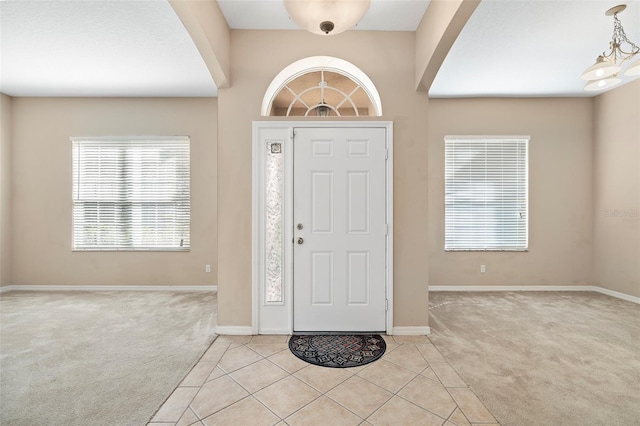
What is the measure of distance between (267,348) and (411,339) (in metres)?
1.47

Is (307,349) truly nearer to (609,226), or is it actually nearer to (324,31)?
(324,31)

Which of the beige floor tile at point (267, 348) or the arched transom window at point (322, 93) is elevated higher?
the arched transom window at point (322, 93)

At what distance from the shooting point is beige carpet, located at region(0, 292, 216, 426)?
1851 millimetres

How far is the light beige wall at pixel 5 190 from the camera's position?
4430 mm

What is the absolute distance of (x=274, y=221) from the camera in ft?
9.74

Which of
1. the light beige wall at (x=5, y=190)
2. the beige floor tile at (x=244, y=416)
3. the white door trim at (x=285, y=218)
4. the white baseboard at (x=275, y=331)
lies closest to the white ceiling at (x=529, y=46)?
the white door trim at (x=285, y=218)

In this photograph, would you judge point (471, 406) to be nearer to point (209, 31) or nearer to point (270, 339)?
point (270, 339)

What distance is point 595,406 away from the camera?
1.87 m

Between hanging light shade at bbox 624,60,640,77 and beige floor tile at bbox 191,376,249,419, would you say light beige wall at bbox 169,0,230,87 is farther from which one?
hanging light shade at bbox 624,60,640,77

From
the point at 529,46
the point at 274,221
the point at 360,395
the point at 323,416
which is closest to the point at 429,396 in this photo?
the point at 360,395

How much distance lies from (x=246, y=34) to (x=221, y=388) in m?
3.35

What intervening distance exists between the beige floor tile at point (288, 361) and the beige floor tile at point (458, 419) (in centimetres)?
114

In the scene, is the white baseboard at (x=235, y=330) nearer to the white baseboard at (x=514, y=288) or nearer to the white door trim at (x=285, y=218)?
the white door trim at (x=285, y=218)

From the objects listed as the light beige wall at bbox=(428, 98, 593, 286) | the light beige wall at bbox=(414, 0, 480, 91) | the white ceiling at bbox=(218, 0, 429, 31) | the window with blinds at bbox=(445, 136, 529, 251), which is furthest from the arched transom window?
the window with blinds at bbox=(445, 136, 529, 251)
